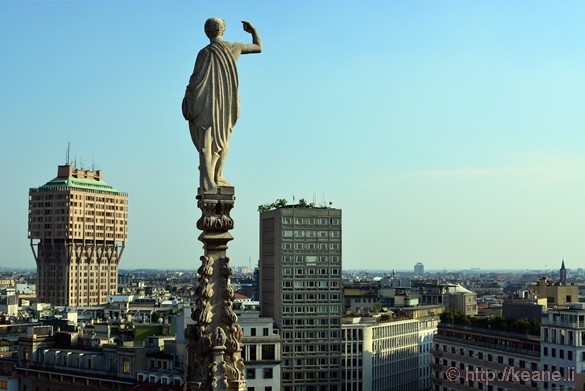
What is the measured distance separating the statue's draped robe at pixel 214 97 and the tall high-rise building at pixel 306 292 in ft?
293

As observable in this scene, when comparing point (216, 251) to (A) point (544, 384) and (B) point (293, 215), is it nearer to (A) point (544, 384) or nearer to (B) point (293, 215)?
(A) point (544, 384)

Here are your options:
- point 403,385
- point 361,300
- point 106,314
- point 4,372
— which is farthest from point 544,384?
point 106,314

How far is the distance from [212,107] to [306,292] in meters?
92.4

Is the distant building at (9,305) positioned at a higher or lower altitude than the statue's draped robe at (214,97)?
lower

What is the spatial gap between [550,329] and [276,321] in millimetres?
29019

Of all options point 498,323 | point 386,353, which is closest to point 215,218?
point 498,323

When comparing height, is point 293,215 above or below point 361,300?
above

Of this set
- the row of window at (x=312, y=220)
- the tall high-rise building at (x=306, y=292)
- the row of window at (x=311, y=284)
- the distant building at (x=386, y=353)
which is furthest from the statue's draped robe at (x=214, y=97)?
the distant building at (x=386, y=353)

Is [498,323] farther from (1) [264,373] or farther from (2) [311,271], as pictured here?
(1) [264,373]

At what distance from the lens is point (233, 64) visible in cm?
1178

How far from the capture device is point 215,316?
1123 centimetres

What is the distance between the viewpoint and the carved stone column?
1102cm

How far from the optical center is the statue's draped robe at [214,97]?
38.2ft

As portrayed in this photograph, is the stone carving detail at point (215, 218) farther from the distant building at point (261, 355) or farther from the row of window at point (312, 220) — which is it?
the row of window at point (312, 220)
